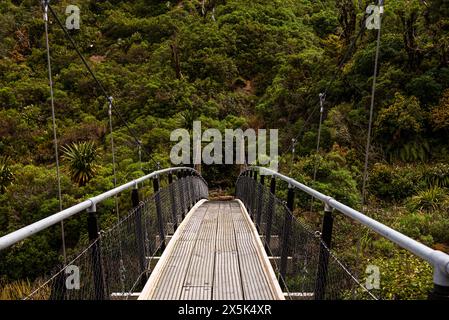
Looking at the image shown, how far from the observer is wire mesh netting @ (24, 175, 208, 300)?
57.7 inches

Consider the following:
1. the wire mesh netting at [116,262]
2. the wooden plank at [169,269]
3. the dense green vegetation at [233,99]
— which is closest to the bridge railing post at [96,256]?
the wire mesh netting at [116,262]

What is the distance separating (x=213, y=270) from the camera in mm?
3135

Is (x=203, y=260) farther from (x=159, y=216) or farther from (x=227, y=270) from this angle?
(x=159, y=216)

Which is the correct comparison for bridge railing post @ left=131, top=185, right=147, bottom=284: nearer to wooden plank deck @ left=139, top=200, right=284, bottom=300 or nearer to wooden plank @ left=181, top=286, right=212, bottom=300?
wooden plank deck @ left=139, top=200, right=284, bottom=300

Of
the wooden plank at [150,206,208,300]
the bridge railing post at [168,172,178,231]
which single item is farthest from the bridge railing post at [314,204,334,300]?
the bridge railing post at [168,172,178,231]

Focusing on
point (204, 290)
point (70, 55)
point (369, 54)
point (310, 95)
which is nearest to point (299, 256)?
point (204, 290)

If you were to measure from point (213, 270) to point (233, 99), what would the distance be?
19968 millimetres

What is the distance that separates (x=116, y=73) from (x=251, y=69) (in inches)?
354

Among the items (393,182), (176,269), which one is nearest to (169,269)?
(176,269)

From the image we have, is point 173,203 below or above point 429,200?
above

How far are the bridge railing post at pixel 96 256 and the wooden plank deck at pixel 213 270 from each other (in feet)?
2.15

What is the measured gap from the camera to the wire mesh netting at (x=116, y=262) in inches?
57.7

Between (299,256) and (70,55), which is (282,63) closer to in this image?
(70,55)
